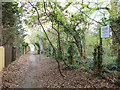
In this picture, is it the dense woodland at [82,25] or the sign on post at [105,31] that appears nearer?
the sign on post at [105,31]

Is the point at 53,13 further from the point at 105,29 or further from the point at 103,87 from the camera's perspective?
the point at 103,87

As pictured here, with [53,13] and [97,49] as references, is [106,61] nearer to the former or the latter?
[97,49]

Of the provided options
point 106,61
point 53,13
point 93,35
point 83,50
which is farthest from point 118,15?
point 93,35

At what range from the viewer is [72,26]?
8.14m

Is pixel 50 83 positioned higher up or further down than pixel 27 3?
further down

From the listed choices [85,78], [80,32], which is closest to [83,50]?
[80,32]

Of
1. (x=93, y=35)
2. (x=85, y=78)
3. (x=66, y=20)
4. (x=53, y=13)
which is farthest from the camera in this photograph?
(x=93, y=35)

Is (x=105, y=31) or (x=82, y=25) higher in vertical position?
(x=82, y=25)

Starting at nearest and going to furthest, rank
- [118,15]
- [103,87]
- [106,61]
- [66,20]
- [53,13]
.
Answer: [103,87] < [118,15] < [106,61] < [53,13] < [66,20]

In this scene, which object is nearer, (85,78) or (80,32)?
(85,78)

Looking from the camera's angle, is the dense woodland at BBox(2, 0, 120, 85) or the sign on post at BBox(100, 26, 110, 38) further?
the dense woodland at BBox(2, 0, 120, 85)

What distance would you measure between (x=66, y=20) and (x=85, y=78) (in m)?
4.75

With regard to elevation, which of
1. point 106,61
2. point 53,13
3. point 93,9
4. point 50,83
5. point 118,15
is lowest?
point 50,83

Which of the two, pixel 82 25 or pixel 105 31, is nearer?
pixel 105 31
